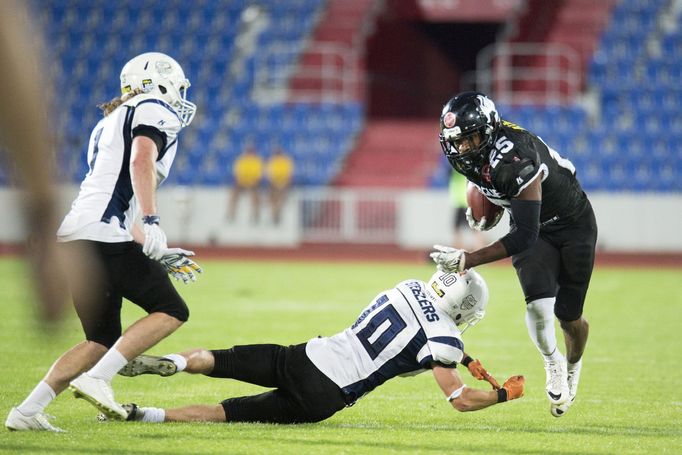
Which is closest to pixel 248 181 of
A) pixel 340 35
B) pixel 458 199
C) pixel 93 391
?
pixel 340 35

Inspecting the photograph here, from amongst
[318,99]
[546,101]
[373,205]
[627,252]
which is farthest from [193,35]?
[627,252]

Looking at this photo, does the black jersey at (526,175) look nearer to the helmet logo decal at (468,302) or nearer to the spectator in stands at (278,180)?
the helmet logo decal at (468,302)

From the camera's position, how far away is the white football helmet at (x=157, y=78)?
4828 millimetres

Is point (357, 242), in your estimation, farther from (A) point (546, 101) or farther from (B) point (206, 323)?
(B) point (206, 323)

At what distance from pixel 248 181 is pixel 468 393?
15.0 meters

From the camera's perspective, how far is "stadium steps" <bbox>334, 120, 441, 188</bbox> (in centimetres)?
2033

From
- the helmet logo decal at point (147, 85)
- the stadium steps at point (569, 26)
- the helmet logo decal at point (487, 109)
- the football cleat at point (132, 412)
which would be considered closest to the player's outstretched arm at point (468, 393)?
the helmet logo decal at point (487, 109)

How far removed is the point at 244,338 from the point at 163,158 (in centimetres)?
361

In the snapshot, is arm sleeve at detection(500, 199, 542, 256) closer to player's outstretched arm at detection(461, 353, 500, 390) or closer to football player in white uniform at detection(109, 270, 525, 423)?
football player in white uniform at detection(109, 270, 525, 423)

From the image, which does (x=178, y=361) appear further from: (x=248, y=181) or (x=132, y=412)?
(x=248, y=181)

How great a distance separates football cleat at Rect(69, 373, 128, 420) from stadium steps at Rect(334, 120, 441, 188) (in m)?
15.9

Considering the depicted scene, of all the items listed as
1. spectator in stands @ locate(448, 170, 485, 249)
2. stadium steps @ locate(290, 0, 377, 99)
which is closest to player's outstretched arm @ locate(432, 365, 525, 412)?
spectator in stands @ locate(448, 170, 485, 249)

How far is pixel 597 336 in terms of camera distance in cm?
888

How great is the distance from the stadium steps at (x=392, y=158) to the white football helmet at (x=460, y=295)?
15.3 m
